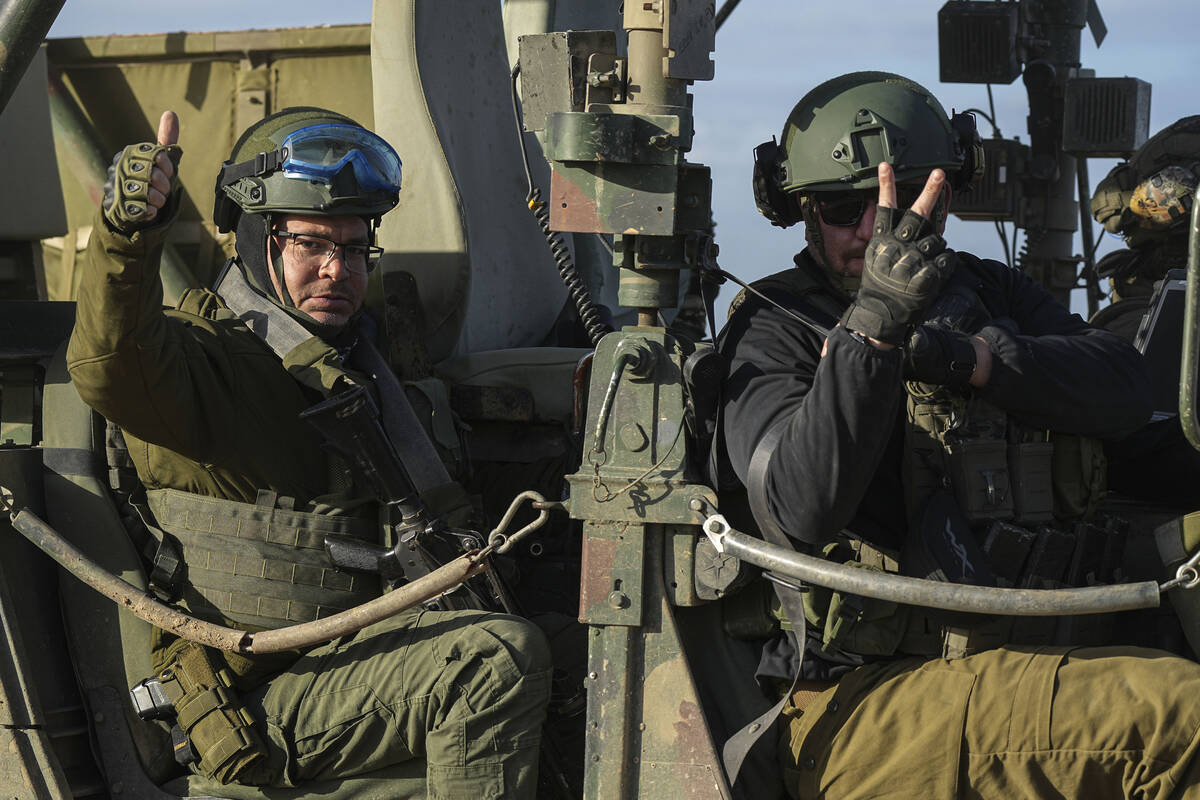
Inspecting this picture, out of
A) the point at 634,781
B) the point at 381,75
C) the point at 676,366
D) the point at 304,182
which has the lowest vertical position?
the point at 634,781

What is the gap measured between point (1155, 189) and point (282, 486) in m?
3.42

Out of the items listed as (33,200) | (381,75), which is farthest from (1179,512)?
(33,200)

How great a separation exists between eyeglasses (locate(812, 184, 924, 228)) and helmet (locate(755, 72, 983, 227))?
0.10 ft

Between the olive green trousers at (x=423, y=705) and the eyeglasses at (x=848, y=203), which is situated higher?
the eyeglasses at (x=848, y=203)

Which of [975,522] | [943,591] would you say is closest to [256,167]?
[975,522]

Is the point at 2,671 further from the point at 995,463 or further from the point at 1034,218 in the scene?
the point at 1034,218

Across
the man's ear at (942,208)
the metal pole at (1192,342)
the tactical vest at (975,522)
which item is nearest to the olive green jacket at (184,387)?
the tactical vest at (975,522)

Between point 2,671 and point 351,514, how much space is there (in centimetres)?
85

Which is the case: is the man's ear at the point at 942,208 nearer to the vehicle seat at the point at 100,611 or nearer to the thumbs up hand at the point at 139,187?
→ the thumbs up hand at the point at 139,187

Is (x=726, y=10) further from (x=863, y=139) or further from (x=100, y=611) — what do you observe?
(x=100, y=611)

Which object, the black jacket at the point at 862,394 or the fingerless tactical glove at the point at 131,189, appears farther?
the fingerless tactical glove at the point at 131,189

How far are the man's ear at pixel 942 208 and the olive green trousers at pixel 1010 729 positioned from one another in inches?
34.4

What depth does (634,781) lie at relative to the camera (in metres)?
2.97

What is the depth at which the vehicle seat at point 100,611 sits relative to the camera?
3.53 meters
